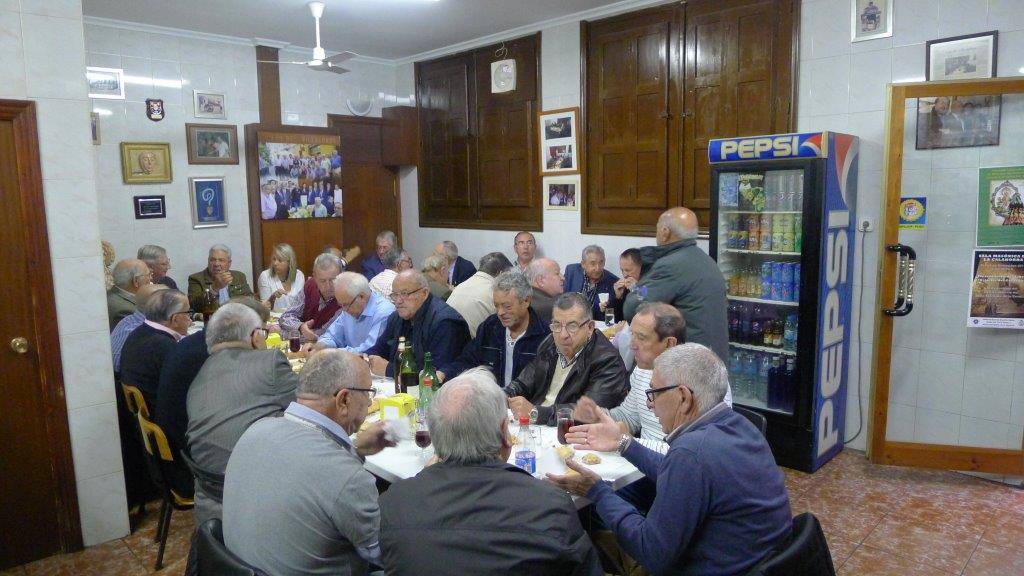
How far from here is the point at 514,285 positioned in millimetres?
3525

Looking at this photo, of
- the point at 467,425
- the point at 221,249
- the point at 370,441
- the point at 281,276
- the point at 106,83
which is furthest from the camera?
the point at 281,276

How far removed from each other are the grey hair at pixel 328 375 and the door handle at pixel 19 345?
6.66 ft

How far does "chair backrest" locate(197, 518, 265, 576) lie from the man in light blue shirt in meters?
2.47

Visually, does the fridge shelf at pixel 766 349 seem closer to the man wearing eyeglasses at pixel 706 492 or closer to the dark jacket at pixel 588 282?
the dark jacket at pixel 588 282

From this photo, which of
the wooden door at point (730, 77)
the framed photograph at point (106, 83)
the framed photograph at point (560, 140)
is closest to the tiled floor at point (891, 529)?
the wooden door at point (730, 77)

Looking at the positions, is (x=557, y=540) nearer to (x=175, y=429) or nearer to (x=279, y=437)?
(x=279, y=437)

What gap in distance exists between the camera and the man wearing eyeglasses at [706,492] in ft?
6.10

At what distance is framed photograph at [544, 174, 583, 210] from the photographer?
627cm

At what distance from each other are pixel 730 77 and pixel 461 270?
324 centimetres

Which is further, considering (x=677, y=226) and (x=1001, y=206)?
(x=677, y=226)

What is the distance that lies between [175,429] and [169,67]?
450cm

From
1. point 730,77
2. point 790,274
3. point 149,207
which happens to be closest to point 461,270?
point 149,207

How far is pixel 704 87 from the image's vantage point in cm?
525

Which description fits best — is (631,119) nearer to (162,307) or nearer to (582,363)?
(582,363)
